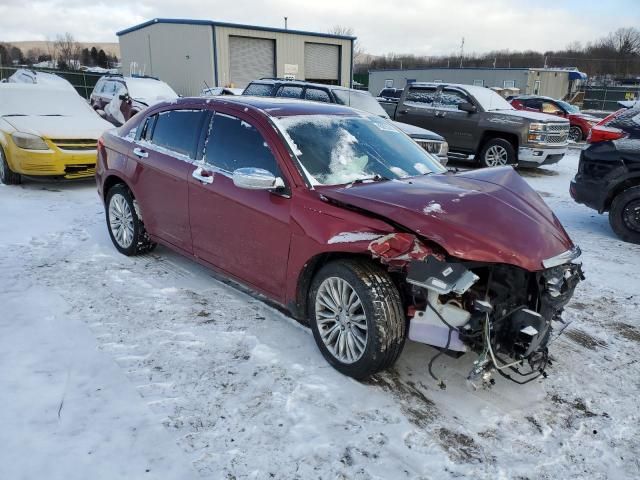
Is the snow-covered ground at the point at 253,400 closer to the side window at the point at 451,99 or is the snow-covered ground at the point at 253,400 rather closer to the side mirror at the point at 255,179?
the side mirror at the point at 255,179

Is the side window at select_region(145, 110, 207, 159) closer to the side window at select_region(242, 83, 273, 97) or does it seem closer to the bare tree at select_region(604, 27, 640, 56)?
the side window at select_region(242, 83, 273, 97)

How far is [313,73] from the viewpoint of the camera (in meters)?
30.6

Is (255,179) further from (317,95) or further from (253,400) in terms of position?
(317,95)

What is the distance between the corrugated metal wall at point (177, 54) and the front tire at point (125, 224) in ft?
75.6

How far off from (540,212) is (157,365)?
277cm

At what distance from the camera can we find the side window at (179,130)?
426cm

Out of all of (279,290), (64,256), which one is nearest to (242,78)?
(64,256)

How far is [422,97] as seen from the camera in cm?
1237

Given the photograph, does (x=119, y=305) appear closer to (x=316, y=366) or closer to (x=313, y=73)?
(x=316, y=366)

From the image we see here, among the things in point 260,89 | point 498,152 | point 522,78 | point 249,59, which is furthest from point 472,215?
point 522,78

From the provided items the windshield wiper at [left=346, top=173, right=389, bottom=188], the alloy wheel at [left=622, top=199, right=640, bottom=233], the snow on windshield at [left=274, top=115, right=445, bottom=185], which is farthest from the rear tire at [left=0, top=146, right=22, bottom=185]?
the alloy wheel at [left=622, top=199, right=640, bottom=233]


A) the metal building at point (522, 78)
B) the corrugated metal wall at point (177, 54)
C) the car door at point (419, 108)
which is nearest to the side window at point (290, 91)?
the car door at point (419, 108)

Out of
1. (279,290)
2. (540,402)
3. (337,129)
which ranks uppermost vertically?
(337,129)

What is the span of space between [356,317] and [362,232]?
0.54m
